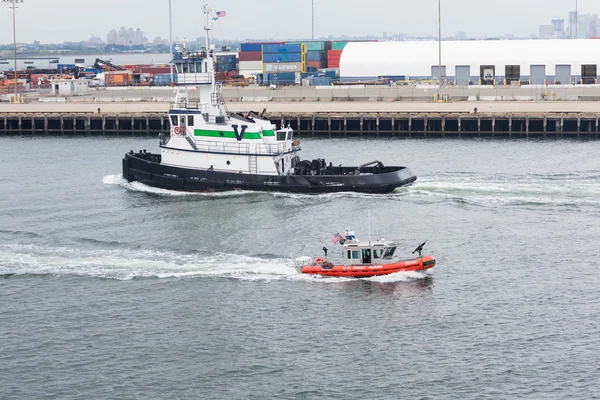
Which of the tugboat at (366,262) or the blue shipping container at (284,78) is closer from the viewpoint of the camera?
the tugboat at (366,262)

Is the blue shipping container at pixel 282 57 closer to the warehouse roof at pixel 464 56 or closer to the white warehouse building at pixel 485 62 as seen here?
the warehouse roof at pixel 464 56

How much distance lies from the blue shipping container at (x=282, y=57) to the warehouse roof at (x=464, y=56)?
9.61 metres

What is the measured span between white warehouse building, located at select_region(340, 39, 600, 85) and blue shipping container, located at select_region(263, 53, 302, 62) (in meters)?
11.2

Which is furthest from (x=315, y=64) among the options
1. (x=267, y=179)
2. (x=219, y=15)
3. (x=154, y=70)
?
(x=267, y=179)

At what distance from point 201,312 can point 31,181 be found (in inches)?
1162

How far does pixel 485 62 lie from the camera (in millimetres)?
115812

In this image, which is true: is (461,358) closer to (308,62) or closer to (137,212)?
(137,212)

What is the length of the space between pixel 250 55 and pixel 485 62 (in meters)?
42.6

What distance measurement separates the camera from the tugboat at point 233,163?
5741 centimetres

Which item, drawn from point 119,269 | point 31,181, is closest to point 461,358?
point 119,269

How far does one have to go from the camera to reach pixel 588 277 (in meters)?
40.5

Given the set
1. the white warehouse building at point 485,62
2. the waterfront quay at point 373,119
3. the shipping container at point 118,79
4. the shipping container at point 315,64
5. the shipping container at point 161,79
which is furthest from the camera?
the shipping container at point 315,64

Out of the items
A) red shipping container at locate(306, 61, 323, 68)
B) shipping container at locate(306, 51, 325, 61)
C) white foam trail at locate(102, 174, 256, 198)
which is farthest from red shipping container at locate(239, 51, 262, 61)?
white foam trail at locate(102, 174, 256, 198)

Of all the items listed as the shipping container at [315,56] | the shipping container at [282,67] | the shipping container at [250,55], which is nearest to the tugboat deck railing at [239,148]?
the shipping container at [282,67]
